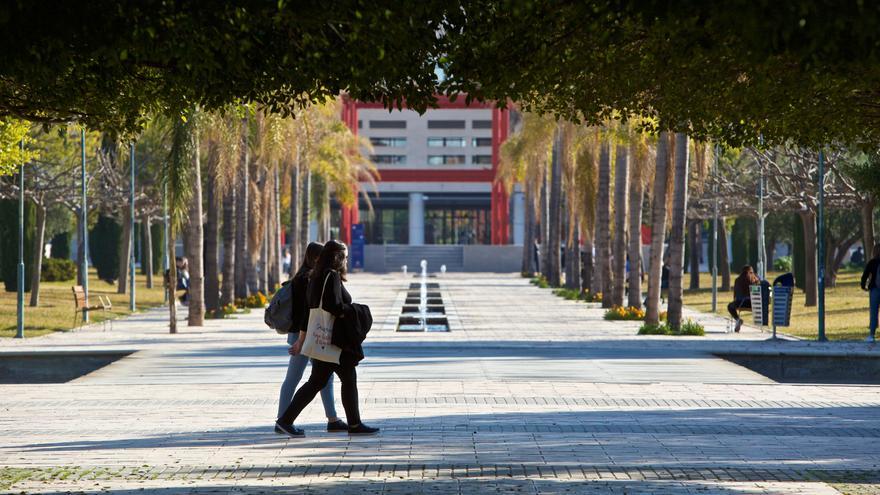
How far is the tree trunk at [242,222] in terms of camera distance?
120 ft

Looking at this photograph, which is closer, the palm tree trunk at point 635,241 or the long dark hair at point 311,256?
the long dark hair at point 311,256

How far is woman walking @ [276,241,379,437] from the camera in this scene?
1105 centimetres

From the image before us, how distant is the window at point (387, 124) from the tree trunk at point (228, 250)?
6576cm

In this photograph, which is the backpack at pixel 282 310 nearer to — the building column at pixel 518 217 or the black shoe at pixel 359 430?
the black shoe at pixel 359 430

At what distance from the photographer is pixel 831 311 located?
121ft

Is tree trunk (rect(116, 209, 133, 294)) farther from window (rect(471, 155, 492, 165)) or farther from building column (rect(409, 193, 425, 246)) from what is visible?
window (rect(471, 155, 492, 165))

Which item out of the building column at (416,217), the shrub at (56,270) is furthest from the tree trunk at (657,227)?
the building column at (416,217)

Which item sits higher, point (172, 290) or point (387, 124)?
point (387, 124)

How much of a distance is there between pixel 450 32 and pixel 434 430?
4.53 metres

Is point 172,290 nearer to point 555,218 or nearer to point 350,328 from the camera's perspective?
point 350,328

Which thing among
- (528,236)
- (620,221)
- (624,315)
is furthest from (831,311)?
(528,236)

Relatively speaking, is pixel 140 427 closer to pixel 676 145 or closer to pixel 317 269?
pixel 317 269

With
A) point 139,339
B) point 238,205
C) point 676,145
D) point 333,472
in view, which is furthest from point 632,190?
point 333,472

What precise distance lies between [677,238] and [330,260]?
17480 mm
